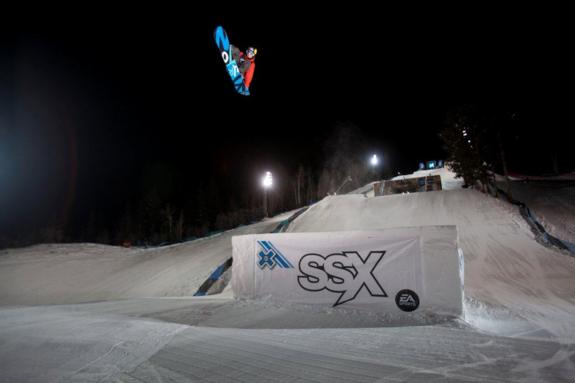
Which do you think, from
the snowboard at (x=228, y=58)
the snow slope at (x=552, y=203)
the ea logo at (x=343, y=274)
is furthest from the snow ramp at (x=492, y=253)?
the snowboard at (x=228, y=58)

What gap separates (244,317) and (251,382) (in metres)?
2.95

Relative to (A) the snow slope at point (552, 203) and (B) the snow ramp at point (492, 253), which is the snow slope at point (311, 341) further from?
(A) the snow slope at point (552, 203)

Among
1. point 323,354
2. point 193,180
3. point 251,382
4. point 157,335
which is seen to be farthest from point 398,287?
point 193,180

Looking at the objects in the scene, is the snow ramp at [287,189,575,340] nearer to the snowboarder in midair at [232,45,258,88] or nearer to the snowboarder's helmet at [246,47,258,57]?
the snowboarder in midair at [232,45,258,88]

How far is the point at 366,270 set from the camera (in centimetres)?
640

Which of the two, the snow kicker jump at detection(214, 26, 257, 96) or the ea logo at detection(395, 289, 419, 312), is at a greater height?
the snow kicker jump at detection(214, 26, 257, 96)

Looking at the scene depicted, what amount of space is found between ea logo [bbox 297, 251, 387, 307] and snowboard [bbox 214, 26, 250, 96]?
14902 mm

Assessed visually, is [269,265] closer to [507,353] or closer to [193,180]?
[507,353]

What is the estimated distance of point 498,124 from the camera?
24.0 meters

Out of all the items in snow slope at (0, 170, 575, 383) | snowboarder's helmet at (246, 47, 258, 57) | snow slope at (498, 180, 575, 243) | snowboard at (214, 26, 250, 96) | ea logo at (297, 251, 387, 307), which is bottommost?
snow slope at (0, 170, 575, 383)

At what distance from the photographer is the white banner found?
229 inches

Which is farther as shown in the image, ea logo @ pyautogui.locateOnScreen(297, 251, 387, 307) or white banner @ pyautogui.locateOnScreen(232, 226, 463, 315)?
ea logo @ pyautogui.locateOnScreen(297, 251, 387, 307)

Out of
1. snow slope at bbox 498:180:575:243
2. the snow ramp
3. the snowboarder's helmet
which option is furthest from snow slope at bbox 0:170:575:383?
the snowboarder's helmet

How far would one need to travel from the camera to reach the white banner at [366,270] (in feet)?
19.1
